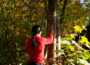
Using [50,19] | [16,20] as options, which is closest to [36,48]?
[50,19]

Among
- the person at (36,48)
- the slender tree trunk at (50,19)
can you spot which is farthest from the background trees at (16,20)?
the person at (36,48)

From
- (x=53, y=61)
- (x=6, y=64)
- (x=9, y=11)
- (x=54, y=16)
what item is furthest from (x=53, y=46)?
(x=9, y=11)

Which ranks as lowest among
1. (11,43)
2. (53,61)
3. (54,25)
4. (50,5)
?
(11,43)

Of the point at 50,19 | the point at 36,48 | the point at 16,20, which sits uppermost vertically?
the point at 50,19

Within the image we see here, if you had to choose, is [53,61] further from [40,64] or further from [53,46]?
[40,64]

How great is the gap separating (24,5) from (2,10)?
1359 millimetres

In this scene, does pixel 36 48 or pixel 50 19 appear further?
pixel 50 19

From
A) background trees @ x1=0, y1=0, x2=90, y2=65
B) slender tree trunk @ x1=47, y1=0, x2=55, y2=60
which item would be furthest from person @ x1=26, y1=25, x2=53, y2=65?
background trees @ x1=0, y1=0, x2=90, y2=65

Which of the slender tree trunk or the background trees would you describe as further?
the background trees

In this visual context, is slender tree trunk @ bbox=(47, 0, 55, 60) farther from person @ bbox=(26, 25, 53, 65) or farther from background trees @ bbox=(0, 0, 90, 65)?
background trees @ bbox=(0, 0, 90, 65)

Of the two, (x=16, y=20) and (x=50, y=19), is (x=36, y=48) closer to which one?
(x=50, y=19)

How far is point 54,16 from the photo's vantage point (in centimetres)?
499

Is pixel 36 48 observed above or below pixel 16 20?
above

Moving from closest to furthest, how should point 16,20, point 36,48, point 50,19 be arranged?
point 36,48, point 50,19, point 16,20
